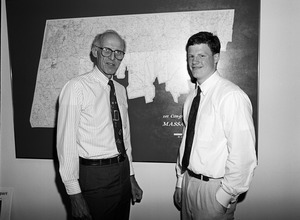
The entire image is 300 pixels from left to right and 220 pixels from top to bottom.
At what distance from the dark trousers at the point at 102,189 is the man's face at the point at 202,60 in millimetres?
904

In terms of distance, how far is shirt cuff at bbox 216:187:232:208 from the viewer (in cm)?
145

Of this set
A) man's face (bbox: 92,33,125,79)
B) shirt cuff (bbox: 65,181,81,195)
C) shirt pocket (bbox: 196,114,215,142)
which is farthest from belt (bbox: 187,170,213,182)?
man's face (bbox: 92,33,125,79)

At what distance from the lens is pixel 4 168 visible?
8.03ft

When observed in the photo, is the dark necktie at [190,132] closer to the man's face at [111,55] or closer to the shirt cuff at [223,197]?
the shirt cuff at [223,197]

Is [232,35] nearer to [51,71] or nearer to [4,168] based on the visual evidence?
[51,71]

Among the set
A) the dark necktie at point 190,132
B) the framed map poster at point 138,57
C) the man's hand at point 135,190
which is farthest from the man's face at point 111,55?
the man's hand at point 135,190

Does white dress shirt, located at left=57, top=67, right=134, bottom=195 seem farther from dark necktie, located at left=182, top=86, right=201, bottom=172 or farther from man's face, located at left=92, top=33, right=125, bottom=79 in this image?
dark necktie, located at left=182, top=86, right=201, bottom=172

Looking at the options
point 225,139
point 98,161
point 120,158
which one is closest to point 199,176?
point 225,139

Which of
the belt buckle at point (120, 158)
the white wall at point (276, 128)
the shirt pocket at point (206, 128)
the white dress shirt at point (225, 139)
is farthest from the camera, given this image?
the white wall at point (276, 128)

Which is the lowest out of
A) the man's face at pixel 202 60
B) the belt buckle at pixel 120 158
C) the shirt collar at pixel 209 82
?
the belt buckle at pixel 120 158

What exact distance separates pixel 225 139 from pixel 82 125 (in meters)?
1.00

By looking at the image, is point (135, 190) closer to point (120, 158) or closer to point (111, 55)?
point (120, 158)

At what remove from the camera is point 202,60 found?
1.62m

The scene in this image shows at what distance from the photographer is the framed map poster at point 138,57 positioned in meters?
2.02
